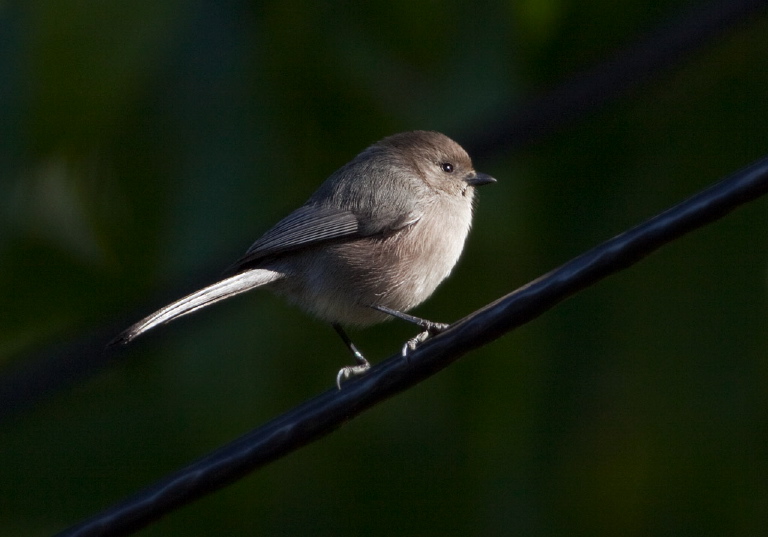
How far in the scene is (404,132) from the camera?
523 centimetres

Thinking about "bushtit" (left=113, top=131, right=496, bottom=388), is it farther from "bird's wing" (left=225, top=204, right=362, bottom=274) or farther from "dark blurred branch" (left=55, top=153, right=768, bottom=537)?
"dark blurred branch" (left=55, top=153, right=768, bottom=537)

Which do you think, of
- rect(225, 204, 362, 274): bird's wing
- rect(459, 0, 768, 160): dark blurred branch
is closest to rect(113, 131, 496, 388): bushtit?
rect(225, 204, 362, 274): bird's wing

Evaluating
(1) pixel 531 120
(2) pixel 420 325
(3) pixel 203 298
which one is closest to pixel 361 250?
(2) pixel 420 325

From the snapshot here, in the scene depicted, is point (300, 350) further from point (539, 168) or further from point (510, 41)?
point (510, 41)

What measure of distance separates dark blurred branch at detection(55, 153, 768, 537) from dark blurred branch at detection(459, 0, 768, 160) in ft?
9.86

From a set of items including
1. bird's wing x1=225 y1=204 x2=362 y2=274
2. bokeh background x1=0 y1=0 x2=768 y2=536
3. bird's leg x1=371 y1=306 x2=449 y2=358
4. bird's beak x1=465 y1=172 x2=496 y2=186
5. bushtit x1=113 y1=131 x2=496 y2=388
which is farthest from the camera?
bird's beak x1=465 y1=172 x2=496 y2=186

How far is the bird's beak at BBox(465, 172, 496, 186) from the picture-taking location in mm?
5071

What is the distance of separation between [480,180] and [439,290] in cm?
66

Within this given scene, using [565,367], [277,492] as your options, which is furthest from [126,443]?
[565,367]

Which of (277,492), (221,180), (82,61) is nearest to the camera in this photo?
(82,61)

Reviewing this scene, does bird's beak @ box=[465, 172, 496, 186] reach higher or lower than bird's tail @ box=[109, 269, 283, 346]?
lower

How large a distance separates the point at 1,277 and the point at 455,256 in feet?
7.59

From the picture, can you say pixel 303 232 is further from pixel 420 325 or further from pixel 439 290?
pixel 439 290

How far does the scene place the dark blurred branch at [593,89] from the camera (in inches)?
214
